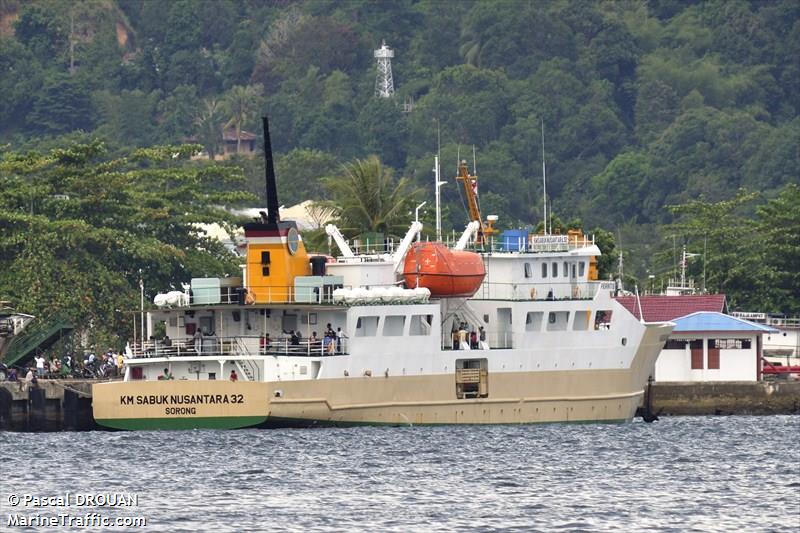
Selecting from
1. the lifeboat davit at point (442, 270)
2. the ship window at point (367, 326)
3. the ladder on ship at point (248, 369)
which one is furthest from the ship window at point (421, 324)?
the ladder on ship at point (248, 369)

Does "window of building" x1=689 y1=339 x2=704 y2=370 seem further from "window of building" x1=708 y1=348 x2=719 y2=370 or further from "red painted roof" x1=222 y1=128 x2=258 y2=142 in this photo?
"red painted roof" x1=222 y1=128 x2=258 y2=142

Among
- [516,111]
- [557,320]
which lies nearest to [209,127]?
[516,111]

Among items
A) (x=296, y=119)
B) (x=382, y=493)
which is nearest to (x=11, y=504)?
(x=382, y=493)

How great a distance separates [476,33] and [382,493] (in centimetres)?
14253

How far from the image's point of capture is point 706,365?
86938 mm

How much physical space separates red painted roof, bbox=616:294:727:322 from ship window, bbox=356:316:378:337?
18.5 metres

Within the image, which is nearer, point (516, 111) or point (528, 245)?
point (528, 245)

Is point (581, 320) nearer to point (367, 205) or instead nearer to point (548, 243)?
point (548, 243)

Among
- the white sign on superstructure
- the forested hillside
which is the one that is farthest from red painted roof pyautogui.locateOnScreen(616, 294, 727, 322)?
the forested hillside

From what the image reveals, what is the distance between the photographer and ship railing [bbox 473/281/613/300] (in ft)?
253

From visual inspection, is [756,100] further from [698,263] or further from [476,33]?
[698,263]

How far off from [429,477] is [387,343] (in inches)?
473

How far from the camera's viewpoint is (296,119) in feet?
615

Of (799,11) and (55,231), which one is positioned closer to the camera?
(55,231)
